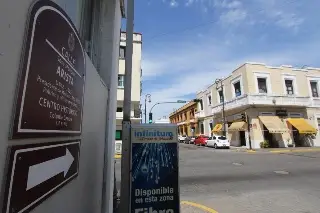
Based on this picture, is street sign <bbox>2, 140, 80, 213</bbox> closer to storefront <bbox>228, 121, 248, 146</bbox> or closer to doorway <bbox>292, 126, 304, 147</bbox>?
storefront <bbox>228, 121, 248, 146</bbox>

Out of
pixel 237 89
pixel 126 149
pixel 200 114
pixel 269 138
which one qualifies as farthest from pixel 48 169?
pixel 200 114

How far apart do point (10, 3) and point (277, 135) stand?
29.6 meters

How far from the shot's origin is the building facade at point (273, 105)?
84.7 ft

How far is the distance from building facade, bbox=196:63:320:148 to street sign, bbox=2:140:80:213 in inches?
1028

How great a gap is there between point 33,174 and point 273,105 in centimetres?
2882

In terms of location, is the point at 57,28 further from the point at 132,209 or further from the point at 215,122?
the point at 215,122

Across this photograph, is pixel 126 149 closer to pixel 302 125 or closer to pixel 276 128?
pixel 276 128

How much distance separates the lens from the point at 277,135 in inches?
1038

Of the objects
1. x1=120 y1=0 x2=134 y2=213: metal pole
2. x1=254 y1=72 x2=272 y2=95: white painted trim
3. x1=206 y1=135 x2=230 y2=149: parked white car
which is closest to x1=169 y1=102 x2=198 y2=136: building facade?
x1=206 y1=135 x2=230 y2=149: parked white car

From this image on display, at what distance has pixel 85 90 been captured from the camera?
2061 millimetres

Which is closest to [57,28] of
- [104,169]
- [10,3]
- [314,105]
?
[10,3]

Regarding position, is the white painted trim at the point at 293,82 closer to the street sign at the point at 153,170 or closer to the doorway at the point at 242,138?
the doorway at the point at 242,138

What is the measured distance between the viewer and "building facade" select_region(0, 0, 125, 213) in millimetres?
878

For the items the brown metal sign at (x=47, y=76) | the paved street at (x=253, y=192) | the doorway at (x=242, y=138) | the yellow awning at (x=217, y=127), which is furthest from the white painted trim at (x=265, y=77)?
the brown metal sign at (x=47, y=76)
